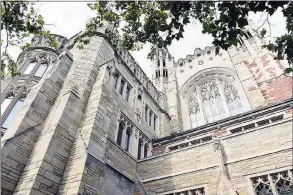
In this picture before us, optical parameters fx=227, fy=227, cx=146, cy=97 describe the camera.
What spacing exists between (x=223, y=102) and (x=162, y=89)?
567cm

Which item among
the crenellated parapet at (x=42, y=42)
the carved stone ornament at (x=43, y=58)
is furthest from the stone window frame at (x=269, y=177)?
the crenellated parapet at (x=42, y=42)

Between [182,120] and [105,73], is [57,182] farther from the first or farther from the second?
[182,120]

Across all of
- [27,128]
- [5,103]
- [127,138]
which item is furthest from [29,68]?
[127,138]

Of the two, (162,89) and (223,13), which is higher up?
(162,89)

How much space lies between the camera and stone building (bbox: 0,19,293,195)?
7.23 meters

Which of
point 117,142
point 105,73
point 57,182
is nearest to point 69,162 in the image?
point 57,182

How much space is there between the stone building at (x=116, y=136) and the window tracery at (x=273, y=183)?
0.12ft

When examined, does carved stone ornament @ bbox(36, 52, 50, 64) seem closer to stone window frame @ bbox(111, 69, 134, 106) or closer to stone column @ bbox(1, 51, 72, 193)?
stone column @ bbox(1, 51, 72, 193)

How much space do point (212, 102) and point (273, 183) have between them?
1141cm

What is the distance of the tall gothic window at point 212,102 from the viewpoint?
17.3 meters

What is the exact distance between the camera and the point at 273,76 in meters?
15.9

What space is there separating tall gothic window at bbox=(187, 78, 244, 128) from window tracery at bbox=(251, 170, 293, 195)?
907cm

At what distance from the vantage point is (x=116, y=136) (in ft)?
33.5

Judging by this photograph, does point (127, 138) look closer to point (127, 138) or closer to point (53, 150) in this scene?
point (127, 138)
